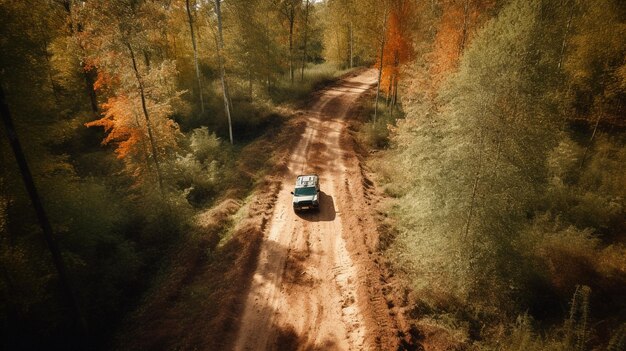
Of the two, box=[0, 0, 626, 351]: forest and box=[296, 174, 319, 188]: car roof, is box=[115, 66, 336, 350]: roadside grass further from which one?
box=[296, 174, 319, 188]: car roof

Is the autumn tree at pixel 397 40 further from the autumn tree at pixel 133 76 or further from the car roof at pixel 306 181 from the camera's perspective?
the autumn tree at pixel 133 76

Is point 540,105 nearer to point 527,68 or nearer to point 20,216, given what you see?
point 527,68

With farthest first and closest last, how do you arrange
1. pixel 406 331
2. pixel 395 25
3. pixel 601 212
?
pixel 395 25, pixel 601 212, pixel 406 331

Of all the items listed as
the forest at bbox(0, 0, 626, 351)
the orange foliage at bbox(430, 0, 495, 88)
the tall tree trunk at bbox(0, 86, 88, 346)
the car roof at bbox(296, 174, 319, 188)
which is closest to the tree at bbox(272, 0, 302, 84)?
the forest at bbox(0, 0, 626, 351)

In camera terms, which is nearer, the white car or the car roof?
the white car

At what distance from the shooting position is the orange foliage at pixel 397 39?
2786cm

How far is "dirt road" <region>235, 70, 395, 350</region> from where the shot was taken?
43.0 feet

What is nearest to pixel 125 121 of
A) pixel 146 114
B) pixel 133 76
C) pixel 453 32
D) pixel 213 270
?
pixel 146 114

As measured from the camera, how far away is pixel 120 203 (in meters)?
21.6

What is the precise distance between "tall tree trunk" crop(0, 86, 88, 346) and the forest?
81 mm

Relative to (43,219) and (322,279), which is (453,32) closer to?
(322,279)

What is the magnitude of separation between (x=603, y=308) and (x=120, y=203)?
2729cm

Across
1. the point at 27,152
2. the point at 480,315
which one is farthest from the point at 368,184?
the point at 27,152

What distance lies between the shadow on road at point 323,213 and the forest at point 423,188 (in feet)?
11.8
